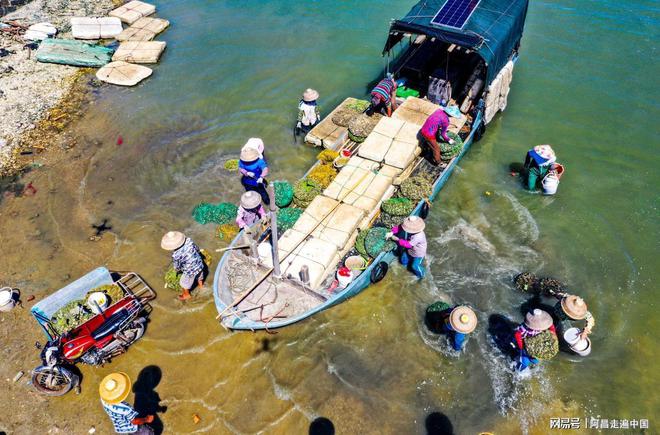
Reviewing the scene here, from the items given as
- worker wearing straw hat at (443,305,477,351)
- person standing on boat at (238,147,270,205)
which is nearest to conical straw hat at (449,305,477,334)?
worker wearing straw hat at (443,305,477,351)

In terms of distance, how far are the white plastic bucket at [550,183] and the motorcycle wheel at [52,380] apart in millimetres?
15341

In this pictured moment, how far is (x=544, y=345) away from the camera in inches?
374

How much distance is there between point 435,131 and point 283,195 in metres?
5.41

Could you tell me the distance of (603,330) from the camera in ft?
38.8

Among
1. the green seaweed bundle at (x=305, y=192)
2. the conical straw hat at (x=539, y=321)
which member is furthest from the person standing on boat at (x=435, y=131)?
the conical straw hat at (x=539, y=321)

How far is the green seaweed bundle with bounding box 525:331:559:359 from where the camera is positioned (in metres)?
9.48

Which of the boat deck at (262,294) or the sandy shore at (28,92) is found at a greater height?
the boat deck at (262,294)

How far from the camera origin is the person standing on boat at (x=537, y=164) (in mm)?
14548

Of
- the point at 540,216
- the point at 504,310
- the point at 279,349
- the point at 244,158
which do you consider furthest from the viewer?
the point at 540,216

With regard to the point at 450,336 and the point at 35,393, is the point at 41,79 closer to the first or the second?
the point at 35,393

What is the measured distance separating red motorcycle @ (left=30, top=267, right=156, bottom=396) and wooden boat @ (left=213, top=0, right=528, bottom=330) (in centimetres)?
247

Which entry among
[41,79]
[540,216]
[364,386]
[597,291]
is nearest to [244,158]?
[364,386]

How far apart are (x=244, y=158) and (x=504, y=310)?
8.84 meters

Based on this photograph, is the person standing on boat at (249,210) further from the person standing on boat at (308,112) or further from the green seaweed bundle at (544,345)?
the green seaweed bundle at (544,345)
